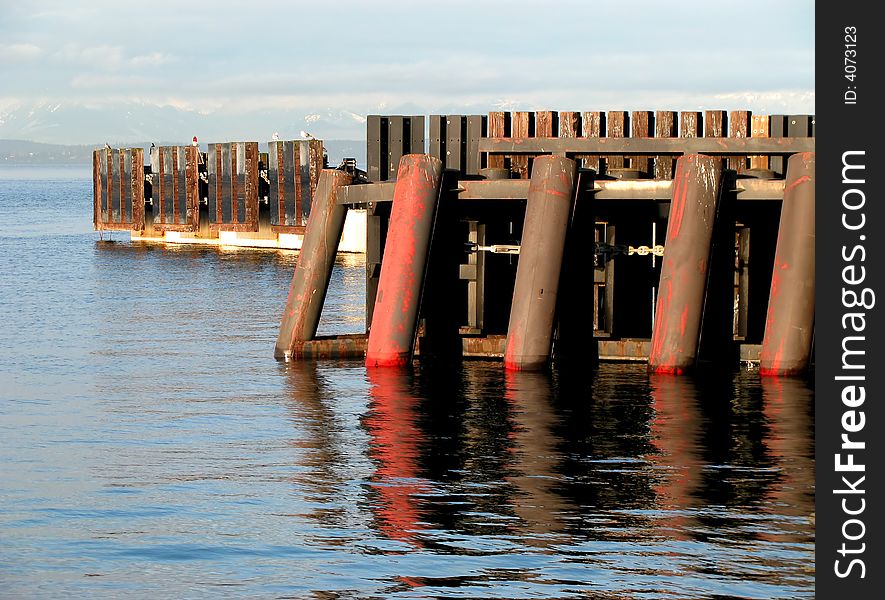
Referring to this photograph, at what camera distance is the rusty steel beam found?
21.5m

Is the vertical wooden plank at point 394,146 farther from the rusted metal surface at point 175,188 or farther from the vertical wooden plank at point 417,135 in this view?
the rusted metal surface at point 175,188

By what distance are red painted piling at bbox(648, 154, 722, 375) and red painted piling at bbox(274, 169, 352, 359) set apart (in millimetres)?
4624

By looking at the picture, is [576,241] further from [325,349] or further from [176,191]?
[176,191]

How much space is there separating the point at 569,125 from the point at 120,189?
5038cm

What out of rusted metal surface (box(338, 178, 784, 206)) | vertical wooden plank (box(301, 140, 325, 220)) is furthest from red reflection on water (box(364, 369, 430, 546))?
vertical wooden plank (box(301, 140, 325, 220))

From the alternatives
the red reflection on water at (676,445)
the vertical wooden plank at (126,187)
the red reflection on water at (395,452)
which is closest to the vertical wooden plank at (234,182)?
the vertical wooden plank at (126,187)

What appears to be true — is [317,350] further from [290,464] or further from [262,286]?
[262,286]

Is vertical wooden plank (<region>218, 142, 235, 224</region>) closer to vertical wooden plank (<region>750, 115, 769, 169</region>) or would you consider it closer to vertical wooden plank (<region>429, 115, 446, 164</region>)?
vertical wooden plank (<region>429, 115, 446, 164</region>)

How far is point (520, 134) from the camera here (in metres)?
22.6

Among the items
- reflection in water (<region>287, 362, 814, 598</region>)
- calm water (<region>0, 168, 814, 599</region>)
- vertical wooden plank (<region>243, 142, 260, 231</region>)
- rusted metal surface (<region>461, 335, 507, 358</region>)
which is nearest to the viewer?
calm water (<region>0, 168, 814, 599</region>)

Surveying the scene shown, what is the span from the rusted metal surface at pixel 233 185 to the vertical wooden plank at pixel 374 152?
3658 centimetres

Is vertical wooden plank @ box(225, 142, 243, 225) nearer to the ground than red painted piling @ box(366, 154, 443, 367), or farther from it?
farther from it

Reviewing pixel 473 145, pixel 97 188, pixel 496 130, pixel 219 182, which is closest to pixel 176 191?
pixel 219 182
